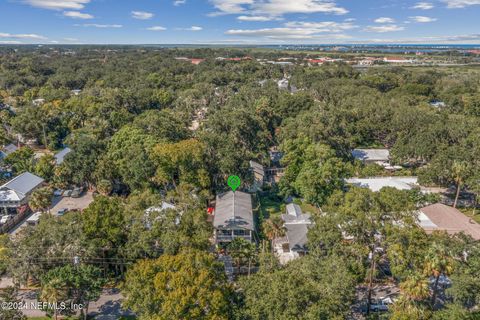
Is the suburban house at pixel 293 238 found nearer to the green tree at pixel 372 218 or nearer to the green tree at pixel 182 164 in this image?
the green tree at pixel 372 218

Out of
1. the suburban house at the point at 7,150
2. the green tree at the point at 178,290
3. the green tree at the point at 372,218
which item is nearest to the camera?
the green tree at the point at 178,290

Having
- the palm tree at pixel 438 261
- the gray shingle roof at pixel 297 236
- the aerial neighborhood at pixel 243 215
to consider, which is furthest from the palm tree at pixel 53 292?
the palm tree at pixel 438 261

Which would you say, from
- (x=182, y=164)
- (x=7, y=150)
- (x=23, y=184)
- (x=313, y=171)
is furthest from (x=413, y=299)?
(x=7, y=150)

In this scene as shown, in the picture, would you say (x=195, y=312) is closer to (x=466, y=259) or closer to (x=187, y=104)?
(x=466, y=259)

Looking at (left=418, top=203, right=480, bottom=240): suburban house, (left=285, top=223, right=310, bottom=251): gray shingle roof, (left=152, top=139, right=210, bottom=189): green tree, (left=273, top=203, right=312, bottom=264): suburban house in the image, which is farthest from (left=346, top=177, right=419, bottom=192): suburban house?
(left=152, top=139, right=210, bottom=189): green tree

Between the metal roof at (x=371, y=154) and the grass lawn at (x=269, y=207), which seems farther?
the metal roof at (x=371, y=154)

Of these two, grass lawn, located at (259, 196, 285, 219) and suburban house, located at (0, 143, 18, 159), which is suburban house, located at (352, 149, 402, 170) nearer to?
grass lawn, located at (259, 196, 285, 219)

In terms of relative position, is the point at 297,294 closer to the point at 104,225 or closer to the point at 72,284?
the point at 72,284
